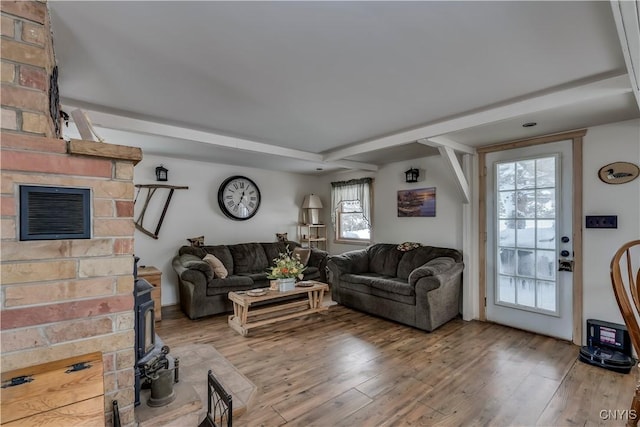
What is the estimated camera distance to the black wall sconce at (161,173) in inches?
170

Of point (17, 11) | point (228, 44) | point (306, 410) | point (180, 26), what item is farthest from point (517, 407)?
point (17, 11)

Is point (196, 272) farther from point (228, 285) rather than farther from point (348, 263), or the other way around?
point (348, 263)

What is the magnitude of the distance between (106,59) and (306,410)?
254 centimetres

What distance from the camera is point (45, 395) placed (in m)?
1.11

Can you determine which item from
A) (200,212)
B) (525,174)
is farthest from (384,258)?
(200,212)

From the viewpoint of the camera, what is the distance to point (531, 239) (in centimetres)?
339

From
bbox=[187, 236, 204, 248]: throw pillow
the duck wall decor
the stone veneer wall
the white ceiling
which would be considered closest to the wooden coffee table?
bbox=[187, 236, 204, 248]: throw pillow

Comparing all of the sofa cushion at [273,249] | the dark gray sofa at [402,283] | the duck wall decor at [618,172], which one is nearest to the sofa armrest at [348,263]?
the dark gray sofa at [402,283]

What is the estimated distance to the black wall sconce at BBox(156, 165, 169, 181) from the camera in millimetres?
4328

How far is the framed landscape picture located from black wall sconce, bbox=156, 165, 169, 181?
354 centimetres

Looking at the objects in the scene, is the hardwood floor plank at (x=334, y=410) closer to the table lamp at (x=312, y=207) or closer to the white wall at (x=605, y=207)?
the white wall at (x=605, y=207)

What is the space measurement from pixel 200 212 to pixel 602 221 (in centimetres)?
496

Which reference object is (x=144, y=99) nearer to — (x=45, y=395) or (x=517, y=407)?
(x=45, y=395)

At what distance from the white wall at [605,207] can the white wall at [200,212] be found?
4325mm
